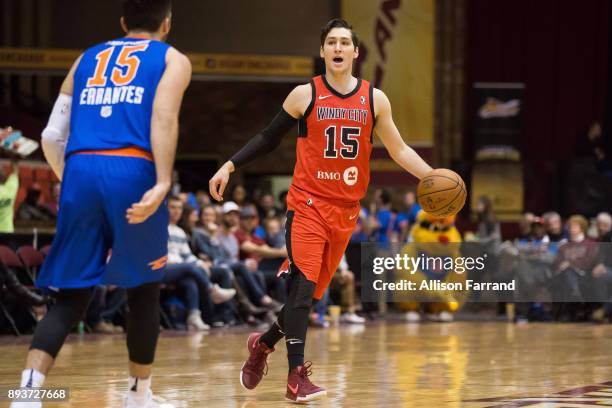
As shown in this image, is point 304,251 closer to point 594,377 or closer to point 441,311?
point 594,377

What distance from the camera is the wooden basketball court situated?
5.71m

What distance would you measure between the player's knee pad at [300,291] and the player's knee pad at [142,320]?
4.92 feet

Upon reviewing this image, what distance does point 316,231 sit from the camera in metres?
5.82

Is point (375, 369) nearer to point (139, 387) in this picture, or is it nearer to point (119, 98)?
point (139, 387)

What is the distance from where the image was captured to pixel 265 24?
65.7 ft

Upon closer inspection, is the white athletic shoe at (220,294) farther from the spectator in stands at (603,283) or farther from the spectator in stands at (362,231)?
the spectator in stands at (603,283)

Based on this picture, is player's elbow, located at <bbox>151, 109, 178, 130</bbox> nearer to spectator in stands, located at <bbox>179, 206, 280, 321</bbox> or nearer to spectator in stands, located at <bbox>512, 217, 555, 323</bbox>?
spectator in stands, located at <bbox>179, 206, 280, 321</bbox>

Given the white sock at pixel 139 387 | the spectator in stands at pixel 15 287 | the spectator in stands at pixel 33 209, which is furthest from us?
the spectator in stands at pixel 33 209

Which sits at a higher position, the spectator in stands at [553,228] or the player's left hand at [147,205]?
the player's left hand at [147,205]

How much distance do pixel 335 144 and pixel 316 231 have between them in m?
0.47

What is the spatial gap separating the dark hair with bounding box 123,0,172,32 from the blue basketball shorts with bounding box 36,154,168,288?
555 mm

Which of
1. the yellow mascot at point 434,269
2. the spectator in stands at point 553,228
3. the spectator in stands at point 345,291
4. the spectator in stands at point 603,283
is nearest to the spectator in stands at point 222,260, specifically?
the spectator in stands at point 345,291

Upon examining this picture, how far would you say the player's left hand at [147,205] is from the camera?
13.4ft

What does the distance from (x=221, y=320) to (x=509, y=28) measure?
10503mm
